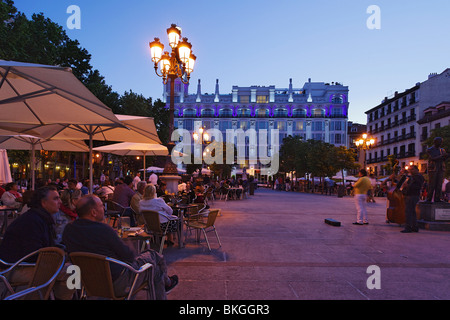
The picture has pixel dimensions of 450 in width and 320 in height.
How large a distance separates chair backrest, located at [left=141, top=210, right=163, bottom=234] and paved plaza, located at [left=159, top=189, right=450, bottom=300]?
54 cm

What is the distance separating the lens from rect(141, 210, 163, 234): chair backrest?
4988 millimetres

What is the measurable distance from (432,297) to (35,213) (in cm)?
442

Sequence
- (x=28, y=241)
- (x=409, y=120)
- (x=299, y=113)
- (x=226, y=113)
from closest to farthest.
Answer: (x=28, y=241) < (x=409, y=120) < (x=299, y=113) < (x=226, y=113)

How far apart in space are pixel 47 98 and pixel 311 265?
15.6 feet

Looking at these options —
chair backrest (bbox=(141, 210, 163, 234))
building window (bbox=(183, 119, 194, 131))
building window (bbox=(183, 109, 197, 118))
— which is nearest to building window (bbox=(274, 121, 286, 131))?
building window (bbox=(183, 109, 197, 118))

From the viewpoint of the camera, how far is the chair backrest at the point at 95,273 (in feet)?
7.90

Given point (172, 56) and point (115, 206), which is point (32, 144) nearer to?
point (115, 206)

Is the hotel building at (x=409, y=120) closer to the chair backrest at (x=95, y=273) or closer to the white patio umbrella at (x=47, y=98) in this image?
the white patio umbrella at (x=47, y=98)


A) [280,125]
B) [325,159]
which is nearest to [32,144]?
[325,159]

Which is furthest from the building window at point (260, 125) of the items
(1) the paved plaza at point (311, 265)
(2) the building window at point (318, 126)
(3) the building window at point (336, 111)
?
(1) the paved plaza at point (311, 265)

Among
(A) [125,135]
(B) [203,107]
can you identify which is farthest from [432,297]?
(B) [203,107]

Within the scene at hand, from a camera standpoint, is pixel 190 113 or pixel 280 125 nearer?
pixel 280 125

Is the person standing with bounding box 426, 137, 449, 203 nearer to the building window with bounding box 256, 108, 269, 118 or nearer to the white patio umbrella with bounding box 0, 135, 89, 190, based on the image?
the white patio umbrella with bounding box 0, 135, 89, 190

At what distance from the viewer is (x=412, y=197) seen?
7980 mm
